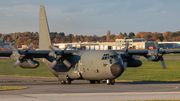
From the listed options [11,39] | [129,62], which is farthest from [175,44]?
[129,62]

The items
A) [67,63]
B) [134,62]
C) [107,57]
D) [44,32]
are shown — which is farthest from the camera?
[44,32]

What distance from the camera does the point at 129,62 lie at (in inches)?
1403

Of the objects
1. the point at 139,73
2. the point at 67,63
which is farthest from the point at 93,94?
the point at 139,73

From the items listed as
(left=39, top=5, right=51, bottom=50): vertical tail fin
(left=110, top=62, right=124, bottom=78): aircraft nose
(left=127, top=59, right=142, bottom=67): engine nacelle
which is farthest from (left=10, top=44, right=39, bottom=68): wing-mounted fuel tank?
(left=127, top=59, right=142, bottom=67): engine nacelle

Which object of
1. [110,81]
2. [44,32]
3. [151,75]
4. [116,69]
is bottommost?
[151,75]

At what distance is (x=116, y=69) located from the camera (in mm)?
28688

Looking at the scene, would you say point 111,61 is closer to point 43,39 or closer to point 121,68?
point 121,68

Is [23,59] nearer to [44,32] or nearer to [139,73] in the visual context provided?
[44,32]

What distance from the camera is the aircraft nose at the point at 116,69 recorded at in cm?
2864

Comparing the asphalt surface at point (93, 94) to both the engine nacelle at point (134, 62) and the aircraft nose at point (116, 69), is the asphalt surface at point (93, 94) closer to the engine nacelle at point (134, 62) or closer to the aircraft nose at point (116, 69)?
the aircraft nose at point (116, 69)

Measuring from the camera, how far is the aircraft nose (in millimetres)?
28641

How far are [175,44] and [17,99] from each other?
150087mm

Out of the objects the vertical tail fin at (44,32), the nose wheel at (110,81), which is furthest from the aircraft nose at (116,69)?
the vertical tail fin at (44,32)

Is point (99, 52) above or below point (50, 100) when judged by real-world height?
above
